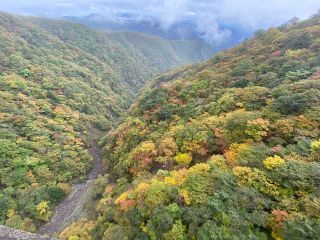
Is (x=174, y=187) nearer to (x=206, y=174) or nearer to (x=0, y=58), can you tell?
(x=206, y=174)

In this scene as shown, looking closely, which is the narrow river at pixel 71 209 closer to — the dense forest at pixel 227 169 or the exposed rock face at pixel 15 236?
the dense forest at pixel 227 169

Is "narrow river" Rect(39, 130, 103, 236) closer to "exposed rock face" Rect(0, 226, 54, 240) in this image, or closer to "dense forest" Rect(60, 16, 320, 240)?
"dense forest" Rect(60, 16, 320, 240)

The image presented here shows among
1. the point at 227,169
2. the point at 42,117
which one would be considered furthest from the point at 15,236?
the point at 42,117

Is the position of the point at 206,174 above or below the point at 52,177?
above

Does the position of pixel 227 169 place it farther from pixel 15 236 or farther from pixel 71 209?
pixel 71 209

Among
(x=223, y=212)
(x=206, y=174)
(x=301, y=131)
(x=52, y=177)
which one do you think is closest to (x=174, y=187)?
(x=206, y=174)
